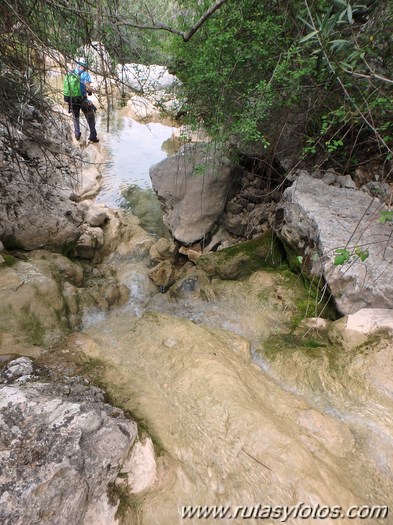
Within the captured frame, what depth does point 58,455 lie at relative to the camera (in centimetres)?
153

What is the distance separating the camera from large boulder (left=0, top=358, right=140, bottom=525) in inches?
55.2

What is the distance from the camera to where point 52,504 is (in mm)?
1419

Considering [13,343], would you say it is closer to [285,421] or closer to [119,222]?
[285,421]

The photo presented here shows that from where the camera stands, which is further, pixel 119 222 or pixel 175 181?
pixel 119 222

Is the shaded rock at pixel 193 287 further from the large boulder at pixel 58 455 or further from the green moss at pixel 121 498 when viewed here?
the green moss at pixel 121 498

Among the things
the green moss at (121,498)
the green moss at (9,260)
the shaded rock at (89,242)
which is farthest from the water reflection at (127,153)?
the green moss at (121,498)

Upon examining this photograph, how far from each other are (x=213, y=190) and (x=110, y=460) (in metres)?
4.49

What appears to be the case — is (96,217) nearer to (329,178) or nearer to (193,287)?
(193,287)

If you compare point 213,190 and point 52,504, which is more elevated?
point 213,190

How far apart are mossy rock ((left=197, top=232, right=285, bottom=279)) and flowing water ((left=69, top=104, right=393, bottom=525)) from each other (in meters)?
0.92

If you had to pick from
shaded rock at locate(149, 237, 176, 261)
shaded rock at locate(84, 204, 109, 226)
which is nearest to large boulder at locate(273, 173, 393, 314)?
shaded rock at locate(149, 237, 176, 261)

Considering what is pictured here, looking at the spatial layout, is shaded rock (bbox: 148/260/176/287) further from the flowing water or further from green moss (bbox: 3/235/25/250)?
green moss (bbox: 3/235/25/250)

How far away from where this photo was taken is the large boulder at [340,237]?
9.72 ft

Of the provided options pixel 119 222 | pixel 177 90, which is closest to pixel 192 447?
pixel 177 90
